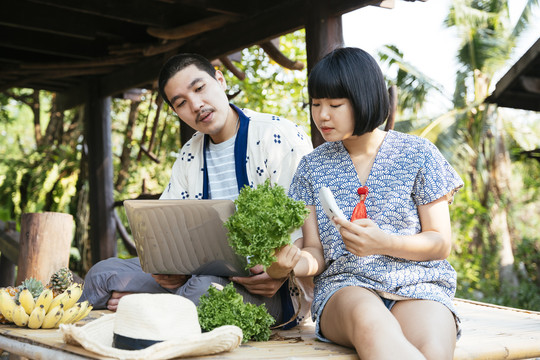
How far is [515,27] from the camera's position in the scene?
18.0m

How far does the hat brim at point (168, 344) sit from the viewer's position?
1.96m

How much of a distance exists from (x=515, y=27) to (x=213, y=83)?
55.8ft

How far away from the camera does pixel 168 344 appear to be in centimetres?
199

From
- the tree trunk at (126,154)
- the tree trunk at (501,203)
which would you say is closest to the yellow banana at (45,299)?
the tree trunk at (126,154)

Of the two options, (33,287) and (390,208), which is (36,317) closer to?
(33,287)

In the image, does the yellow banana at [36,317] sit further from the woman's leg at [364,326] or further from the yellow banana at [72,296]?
the woman's leg at [364,326]

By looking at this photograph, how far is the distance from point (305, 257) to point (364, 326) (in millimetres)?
538

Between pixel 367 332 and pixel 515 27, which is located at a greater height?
pixel 515 27

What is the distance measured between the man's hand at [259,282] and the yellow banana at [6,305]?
1.03 m

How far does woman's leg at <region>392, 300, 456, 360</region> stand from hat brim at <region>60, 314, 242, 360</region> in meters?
0.64

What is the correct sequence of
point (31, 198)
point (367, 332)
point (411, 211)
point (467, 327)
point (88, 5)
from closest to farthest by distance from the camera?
1. point (367, 332)
2. point (411, 211)
3. point (467, 327)
4. point (88, 5)
5. point (31, 198)

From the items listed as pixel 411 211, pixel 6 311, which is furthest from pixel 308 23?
pixel 6 311

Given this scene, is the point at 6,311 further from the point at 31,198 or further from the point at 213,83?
the point at 31,198

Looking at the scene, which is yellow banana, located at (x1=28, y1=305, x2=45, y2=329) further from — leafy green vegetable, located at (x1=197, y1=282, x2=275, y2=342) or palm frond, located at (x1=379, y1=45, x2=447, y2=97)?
palm frond, located at (x1=379, y1=45, x2=447, y2=97)
